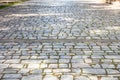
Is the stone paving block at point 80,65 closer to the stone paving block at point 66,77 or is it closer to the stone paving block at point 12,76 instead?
the stone paving block at point 66,77

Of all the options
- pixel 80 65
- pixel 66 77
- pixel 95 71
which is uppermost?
pixel 80 65

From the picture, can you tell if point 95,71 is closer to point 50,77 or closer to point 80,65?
point 80,65

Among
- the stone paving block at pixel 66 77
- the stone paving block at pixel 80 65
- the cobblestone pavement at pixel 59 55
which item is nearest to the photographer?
the stone paving block at pixel 66 77

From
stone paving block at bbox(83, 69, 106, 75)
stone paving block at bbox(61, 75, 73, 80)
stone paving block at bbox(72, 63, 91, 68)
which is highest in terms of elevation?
stone paving block at bbox(72, 63, 91, 68)

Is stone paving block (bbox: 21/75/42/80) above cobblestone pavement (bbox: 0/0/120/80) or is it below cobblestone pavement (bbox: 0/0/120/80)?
below

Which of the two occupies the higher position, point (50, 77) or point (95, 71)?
point (95, 71)

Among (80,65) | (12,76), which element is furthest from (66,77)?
(12,76)

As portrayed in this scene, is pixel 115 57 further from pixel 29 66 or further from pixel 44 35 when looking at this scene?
pixel 44 35

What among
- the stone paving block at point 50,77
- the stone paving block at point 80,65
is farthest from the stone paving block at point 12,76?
the stone paving block at point 80,65

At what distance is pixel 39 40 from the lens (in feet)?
28.2

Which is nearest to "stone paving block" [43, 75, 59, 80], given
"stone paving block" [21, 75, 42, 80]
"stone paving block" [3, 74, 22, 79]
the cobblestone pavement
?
the cobblestone pavement

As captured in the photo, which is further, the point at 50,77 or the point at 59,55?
the point at 59,55

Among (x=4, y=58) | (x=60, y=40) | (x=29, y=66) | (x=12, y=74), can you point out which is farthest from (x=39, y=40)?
(x=12, y=74)

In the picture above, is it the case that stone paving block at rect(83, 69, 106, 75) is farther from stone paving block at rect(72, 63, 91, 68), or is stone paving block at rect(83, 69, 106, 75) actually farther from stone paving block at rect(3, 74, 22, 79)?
stone paving block at rect(3, 74, 22, 79)
